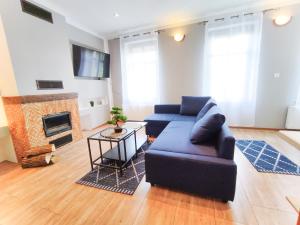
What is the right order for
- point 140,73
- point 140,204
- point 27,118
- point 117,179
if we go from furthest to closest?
point 140,73
point 27,118
point 117,179
point 140,204

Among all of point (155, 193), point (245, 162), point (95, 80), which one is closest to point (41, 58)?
point (95, 80)

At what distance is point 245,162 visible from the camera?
7.05ft

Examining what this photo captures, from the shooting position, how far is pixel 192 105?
10.9 feet

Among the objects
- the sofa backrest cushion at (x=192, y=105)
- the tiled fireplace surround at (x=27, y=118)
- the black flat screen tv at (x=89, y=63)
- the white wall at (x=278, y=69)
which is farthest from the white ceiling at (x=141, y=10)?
the sofa backrest cushion at (x=192, y=105)

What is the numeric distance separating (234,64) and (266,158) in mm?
2210

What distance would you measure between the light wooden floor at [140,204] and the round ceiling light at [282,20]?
3095mm

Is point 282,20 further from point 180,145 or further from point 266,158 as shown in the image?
point 180,145

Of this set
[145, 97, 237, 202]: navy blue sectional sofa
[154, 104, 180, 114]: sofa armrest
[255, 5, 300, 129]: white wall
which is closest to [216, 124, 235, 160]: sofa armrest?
[145, 97, 237, 202]: navy blue sectional sofa

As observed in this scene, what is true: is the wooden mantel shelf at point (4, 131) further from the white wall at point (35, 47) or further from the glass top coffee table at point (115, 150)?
the glass top coffee table at point (115, 150)

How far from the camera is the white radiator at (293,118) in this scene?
3.03 m

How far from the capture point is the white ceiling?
2.80m

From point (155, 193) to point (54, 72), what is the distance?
9.33 feet

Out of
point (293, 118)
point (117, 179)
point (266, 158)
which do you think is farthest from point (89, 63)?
point (293, 118)

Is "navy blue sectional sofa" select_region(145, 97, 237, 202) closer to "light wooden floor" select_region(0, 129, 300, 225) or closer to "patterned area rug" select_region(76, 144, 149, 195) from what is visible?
"light wooden floor" select_region(0, 129, 300, 225)
